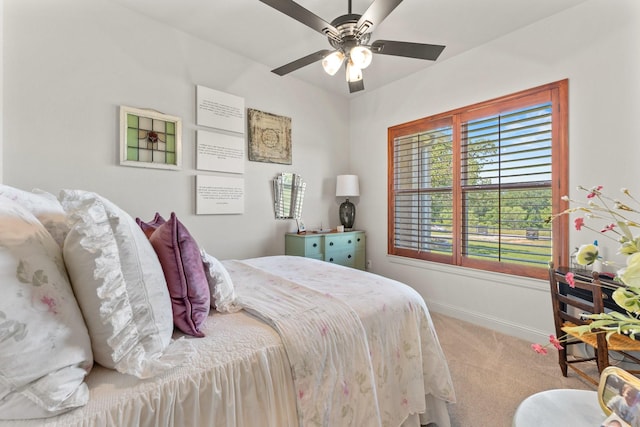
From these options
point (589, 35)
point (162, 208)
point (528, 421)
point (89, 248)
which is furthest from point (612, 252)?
point (162, 208)

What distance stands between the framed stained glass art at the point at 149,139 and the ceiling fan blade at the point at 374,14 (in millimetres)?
1804

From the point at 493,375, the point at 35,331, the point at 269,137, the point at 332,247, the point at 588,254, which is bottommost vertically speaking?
the point at 493,375

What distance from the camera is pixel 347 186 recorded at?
3758 millimetres

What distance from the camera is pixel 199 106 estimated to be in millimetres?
2721

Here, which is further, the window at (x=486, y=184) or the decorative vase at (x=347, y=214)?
the decorative vase at (x=347, y=214)

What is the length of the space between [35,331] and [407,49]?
7.46 ft

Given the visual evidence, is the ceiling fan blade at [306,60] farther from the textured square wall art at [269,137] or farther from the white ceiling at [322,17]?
the textured square wall art at [269,137]

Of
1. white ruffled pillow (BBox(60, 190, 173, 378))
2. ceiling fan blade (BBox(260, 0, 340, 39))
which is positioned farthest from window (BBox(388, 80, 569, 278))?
white ruffled pillow (BBox(60, 190, 173, 378))

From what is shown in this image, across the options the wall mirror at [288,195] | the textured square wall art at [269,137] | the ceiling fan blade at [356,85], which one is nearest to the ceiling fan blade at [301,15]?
the ceiling fan blade at [356,85]

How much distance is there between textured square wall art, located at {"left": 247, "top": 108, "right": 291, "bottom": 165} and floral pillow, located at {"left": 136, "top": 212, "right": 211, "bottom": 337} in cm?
215

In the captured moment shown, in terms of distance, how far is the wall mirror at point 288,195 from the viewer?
11.0ft

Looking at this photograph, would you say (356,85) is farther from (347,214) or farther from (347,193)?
(347,214)

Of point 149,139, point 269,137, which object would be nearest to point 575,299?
point 269,137

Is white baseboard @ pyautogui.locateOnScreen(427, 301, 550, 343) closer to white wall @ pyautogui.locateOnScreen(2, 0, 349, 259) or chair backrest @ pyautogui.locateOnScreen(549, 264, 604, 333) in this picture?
chair backrest @ pyautogui.locateOnScreen(549, 264, 604, 333)
